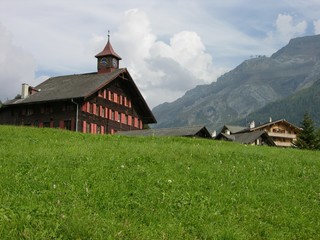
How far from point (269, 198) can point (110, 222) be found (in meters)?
5.57

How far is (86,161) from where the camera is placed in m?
16.2

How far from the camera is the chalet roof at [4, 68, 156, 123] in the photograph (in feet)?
206

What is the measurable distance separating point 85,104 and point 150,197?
50595 millimetres

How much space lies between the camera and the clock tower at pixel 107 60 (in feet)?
247

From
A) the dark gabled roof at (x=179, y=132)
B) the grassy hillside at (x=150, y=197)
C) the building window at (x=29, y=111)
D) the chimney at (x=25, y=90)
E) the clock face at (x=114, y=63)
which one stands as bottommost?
the grassy hillside at (x=150, y=197)

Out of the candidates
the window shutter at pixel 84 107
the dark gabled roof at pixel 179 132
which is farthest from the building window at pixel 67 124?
the dark gabled roof at pixel 179 132

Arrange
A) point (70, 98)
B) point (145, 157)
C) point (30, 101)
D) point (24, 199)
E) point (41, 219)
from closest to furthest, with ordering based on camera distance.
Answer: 1. point (41, 219)
2. point (24, 199)
3. point (145, 157)
4. point (70, 98)
5. point (30, 101)

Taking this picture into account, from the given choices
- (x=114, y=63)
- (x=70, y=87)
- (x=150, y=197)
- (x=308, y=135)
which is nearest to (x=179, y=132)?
(x=70, y=87)

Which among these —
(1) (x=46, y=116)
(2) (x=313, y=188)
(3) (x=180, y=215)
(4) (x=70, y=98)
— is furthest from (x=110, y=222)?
(1) (x=46, y=116)

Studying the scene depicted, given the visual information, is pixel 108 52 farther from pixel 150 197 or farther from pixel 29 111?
pixel 150 197

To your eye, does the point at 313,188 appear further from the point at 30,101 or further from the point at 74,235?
the point at 30,101

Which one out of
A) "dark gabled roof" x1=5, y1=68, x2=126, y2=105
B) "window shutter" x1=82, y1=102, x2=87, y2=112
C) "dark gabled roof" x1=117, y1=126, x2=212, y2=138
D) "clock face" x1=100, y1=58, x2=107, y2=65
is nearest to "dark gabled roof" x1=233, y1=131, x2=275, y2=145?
"dark gabled roof" x1=117, y1=126, x2=212, y2=138

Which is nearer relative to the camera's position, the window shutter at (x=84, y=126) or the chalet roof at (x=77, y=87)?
the window shutter at (x=84, y=126)

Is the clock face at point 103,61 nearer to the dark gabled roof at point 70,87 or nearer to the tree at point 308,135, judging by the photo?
the dark gabled roof at point 70,87
